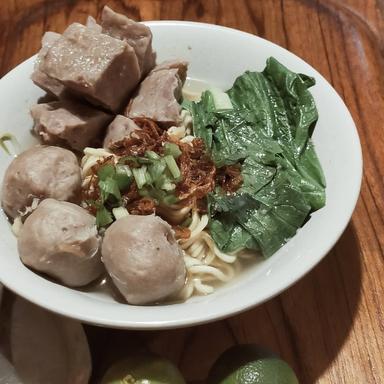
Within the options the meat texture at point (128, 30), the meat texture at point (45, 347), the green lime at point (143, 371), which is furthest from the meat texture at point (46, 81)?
the green lime at point (143, 371)

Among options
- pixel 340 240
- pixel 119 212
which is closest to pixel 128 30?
pixel 119 212

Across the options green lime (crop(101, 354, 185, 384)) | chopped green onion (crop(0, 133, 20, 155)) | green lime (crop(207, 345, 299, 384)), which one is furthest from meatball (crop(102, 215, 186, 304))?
chopped green onion (crop(0, 133, 20, 155))

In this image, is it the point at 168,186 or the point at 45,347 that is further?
the point at 168,186

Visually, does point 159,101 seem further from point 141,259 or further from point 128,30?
point 141,259

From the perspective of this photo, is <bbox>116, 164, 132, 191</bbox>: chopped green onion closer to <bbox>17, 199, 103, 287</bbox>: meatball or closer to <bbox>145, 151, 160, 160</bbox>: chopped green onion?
<bbox>145, 151, 160, 160</bbox>: chopped green onion

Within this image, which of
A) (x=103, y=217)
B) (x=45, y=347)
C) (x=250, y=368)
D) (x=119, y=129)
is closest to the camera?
(x=250, y=368)

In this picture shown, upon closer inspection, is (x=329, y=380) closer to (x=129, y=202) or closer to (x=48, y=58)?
(x=129, y=202)

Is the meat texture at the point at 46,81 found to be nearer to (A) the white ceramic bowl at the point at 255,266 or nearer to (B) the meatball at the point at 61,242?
(A) the white ceramic bowl at the point at 255,266
